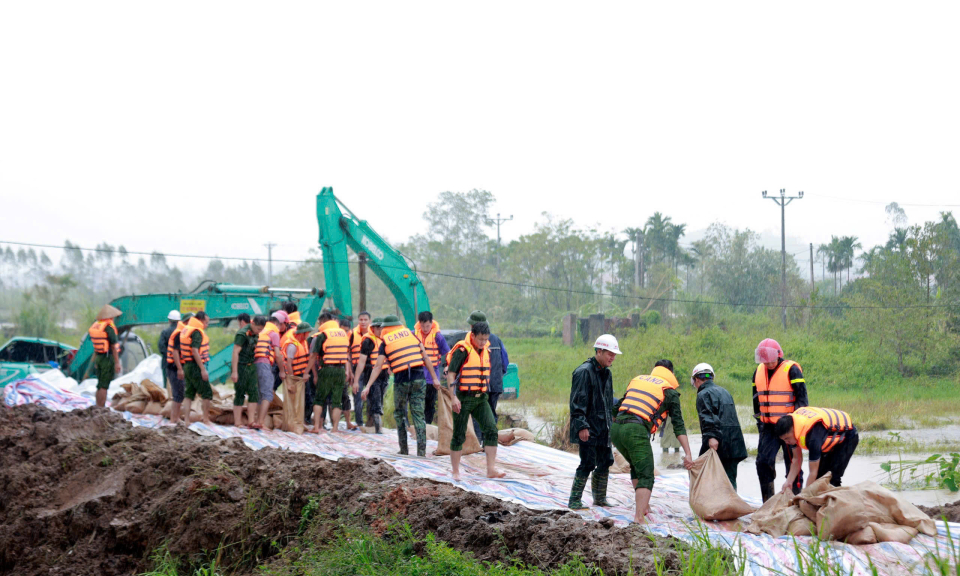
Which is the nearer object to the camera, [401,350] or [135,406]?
[401,350]

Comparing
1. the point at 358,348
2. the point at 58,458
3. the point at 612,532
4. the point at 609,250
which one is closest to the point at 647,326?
the point at 609,250

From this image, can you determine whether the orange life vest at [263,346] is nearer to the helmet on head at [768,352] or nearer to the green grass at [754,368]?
the helmet on head at [768,352]

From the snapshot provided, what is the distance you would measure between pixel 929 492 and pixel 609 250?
32984mm

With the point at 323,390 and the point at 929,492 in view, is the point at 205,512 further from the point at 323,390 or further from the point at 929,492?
the point at 929,492

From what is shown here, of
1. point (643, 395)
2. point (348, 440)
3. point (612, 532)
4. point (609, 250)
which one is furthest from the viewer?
point (609, 250)

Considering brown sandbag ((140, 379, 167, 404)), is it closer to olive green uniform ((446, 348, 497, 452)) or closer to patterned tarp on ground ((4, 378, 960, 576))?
patterned tarp on ground ((4, 378, 960, 576))

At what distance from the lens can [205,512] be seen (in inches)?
269

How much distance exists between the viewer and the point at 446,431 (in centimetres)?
886

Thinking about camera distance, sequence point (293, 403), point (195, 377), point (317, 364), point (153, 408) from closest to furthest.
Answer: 1. point (195, 377)
2. point (293, 403)
3. point (317, 364)
4. point (153, 408)

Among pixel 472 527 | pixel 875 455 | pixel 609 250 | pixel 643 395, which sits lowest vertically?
pixel 875 455

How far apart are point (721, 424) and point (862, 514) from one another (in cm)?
163

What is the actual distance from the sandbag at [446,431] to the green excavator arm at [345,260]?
17.5ft

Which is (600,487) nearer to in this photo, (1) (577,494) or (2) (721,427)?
(1) (577,494)

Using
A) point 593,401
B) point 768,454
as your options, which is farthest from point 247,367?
point 768,454
